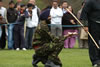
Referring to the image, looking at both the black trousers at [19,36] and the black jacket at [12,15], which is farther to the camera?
the black jacket at [12,15]

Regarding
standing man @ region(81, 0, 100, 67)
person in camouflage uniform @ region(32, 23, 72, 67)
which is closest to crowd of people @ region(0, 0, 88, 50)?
standing man @ region(81, 0, 100, 67)

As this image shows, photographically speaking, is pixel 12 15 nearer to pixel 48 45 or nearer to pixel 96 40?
pixel 96 40

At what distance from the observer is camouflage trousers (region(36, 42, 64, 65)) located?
9.75 metres

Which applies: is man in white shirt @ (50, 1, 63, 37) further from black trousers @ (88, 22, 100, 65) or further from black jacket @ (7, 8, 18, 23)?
black trousers @ (88, 22, 100, 65)

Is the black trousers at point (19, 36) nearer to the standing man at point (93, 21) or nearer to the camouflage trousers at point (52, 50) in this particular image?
the standing man at point (93, 21)

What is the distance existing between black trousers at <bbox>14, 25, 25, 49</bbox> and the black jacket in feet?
1.43

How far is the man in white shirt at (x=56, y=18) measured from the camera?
56.3 feet

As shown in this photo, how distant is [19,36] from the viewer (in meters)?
17.2

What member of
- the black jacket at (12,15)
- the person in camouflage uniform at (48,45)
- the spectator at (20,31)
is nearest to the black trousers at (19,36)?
the spectator at (20,31)

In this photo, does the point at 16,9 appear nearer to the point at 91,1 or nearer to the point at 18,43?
the point at 18,43

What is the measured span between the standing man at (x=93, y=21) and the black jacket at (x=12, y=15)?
6891mm

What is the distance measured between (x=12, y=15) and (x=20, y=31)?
2.64 ft

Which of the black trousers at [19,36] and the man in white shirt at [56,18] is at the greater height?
the man in white shirt at [56,18]

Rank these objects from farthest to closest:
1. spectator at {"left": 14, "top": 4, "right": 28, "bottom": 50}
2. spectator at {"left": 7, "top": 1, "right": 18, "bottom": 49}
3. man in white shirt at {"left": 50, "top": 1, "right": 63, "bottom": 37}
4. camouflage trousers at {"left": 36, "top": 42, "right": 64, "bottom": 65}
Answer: spectator at {"left": 7, "top": 1, "right": 18, "bottom": 49} → man in white shirt at {"left": 50, "top": 1, "right": 63, "bottom": 37} → spectator at {"left": 14, "top": 4, "right": 28, "bottom": 50} → camouflage trousers at {"left": 36, "top": 42, "right": 64, "bottom": 65}
